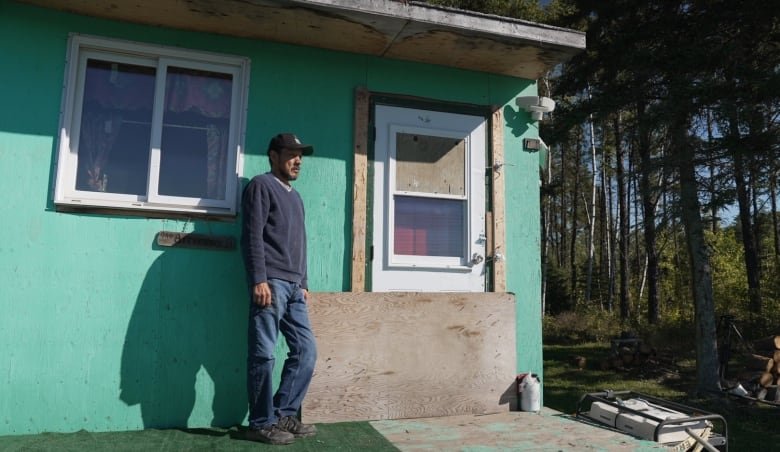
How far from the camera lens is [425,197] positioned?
4.64 m

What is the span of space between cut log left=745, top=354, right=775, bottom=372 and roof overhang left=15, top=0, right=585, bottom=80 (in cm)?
806

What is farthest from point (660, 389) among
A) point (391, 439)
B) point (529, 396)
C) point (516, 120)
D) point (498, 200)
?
point (391, 439)

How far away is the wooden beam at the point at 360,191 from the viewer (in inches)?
170

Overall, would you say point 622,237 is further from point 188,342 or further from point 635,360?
point 188,342

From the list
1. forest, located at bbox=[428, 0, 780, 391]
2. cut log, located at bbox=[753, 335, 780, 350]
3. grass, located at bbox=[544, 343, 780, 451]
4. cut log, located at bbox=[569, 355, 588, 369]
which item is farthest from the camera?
cut log, located at bbox=[569, 355, 588, 369]

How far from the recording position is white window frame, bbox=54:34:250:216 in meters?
3.82

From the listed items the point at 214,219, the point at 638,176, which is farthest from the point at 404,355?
the point at 638,176

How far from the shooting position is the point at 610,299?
2094 cm

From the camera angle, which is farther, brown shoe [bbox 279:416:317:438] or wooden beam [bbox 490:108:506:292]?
wooden beam [bbox 490:108:506:292]

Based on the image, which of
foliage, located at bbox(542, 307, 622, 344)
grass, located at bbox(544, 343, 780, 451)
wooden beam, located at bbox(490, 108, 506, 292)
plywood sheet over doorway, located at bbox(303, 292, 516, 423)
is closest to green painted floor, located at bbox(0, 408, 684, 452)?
plywood sheet over doorway, located at bbox(303, 292, 516, 423)

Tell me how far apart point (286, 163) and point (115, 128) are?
1332 millimetres

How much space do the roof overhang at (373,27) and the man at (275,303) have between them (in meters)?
0.91

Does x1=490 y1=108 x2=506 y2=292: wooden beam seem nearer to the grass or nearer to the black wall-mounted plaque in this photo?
the black wall-mounted plaque

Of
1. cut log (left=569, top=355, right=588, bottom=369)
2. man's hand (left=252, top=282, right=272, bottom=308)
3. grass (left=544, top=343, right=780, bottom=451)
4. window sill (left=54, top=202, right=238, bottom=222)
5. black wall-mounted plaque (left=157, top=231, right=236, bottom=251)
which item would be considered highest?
window sill (left=54, top=202, right=238, bottom=222)
